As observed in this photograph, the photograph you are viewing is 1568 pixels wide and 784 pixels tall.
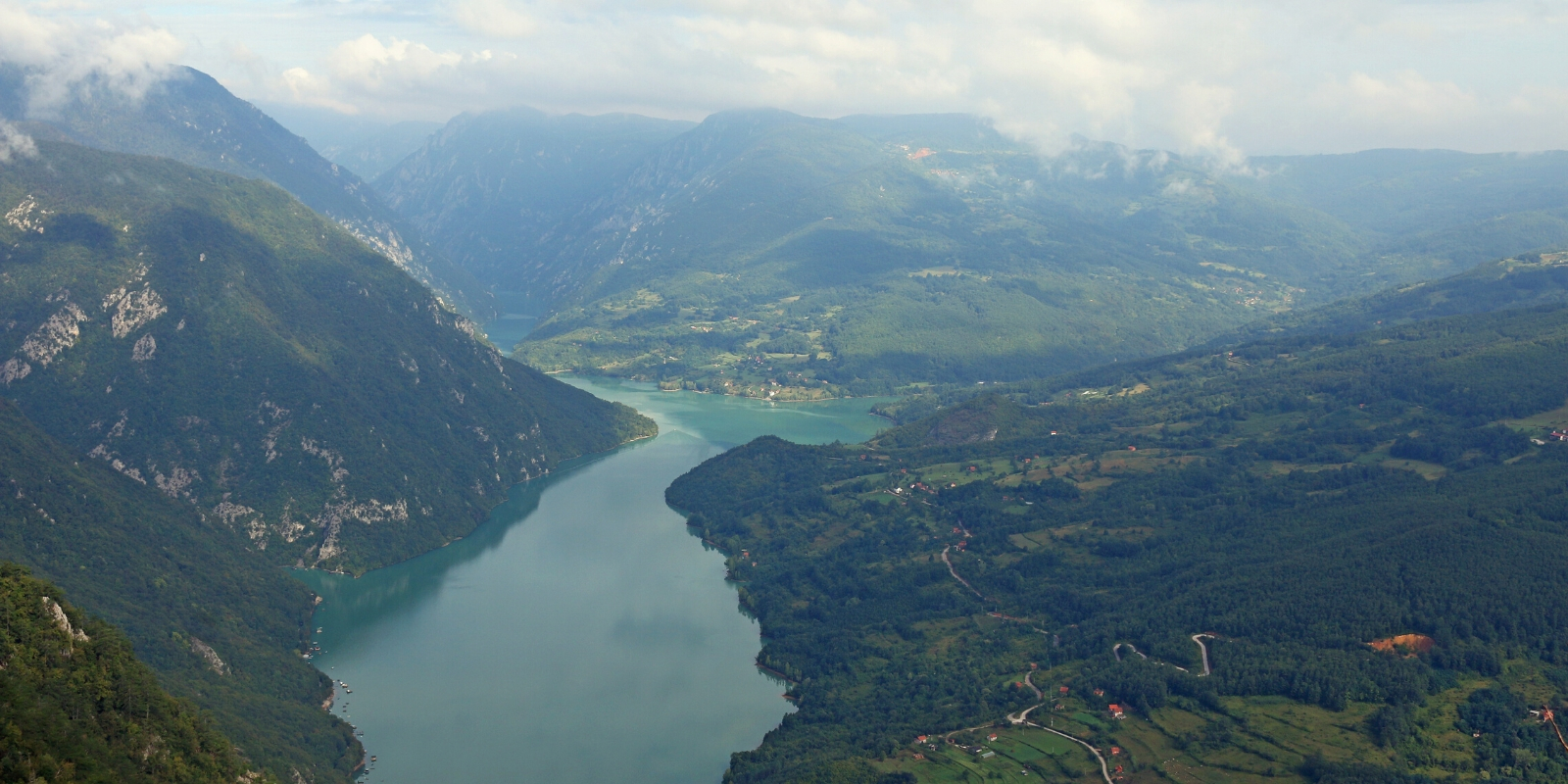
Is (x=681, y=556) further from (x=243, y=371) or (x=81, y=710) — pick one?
(x=81, y=710)

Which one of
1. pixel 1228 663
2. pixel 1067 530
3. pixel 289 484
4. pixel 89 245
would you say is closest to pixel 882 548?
pixel 1067 530

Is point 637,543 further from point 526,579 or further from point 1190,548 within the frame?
point 1190,548

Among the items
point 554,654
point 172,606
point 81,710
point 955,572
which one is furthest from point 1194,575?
point 81,710

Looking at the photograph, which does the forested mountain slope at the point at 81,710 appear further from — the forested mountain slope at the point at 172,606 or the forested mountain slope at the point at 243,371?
the forested mountain slope at the point at 243,371

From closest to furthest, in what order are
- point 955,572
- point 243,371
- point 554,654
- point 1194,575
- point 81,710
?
1. point 81,710
2. point 554,654
3. point 1194,575
4. point 955,572
5. point 243,371

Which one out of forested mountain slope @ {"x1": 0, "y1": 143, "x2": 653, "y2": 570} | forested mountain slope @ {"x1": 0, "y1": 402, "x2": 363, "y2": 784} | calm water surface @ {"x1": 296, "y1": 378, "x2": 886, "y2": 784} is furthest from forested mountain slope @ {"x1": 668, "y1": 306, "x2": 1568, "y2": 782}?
forested mountain slope @ {"x1": 0, "y1": 143, "x2": 653, "y2": 570}

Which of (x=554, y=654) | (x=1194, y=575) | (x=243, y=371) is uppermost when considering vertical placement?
(x=243, y=371)
